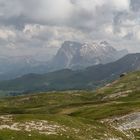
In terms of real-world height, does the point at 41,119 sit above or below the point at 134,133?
above

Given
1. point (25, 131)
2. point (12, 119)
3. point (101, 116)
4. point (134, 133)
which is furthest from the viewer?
point (101, 116)

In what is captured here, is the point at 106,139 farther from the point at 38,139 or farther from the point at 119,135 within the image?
the point at 38,139

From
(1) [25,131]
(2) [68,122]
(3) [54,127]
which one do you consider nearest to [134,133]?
(2) [68,122]

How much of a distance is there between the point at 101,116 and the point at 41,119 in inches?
2042

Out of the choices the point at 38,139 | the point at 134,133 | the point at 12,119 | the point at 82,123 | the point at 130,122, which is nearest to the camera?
the point at 38,139

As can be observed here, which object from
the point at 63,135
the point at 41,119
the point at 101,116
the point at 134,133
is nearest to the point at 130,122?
the point at 134,133

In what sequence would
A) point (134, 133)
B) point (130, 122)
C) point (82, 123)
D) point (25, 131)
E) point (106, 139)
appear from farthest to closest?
1. point (130, 122)
2. point (134, 133)
3. point (82, 123)
4. point (106, 139)
5. point (25, 131)

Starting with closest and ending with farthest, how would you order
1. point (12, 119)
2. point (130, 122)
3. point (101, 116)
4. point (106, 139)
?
point (106, 139) → point (12, 119) → point (130, 122) → point (101, 116)

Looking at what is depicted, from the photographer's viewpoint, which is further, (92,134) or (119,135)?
(119,135)

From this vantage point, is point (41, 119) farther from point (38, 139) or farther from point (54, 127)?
point (38, 139)

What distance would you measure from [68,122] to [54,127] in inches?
264

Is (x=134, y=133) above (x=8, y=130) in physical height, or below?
below

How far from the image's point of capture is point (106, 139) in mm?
59406

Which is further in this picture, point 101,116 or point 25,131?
point 101,116
